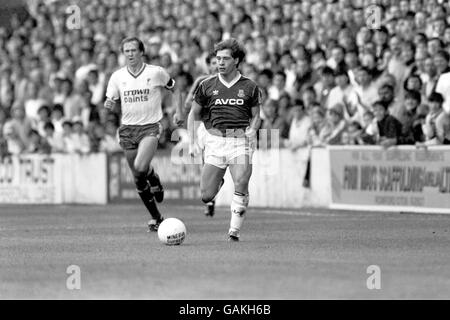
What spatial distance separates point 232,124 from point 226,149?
321mm

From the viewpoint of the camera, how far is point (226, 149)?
15664mm

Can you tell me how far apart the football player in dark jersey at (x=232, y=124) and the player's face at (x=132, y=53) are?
1887mm

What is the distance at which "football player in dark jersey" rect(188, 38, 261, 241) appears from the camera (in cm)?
1543

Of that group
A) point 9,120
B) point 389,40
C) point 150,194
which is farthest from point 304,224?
point 9,120

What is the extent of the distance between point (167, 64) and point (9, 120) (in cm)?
479

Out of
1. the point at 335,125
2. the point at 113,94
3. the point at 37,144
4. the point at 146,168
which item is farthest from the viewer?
the point at 37,144

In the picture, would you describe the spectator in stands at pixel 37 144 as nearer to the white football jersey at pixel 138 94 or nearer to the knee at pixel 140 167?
the white football jersey at pixel 138 94

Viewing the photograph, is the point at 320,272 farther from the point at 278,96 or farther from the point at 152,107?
the point at 278,96

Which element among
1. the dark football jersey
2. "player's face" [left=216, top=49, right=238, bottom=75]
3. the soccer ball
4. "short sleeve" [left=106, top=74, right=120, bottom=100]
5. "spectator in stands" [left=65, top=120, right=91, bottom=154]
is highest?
"player's face" [left=216, top=49, right=238, bottom=75]

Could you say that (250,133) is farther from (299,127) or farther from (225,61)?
(299,127)

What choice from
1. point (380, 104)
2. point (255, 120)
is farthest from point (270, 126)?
point (255, 120)

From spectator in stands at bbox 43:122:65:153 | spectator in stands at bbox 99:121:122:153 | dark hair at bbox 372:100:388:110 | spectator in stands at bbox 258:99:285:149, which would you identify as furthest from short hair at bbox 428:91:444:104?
spectator in stands at bbox 43:122:65:153

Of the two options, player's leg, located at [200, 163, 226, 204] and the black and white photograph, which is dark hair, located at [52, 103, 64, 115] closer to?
the black and white photograph

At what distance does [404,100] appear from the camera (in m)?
22.7
